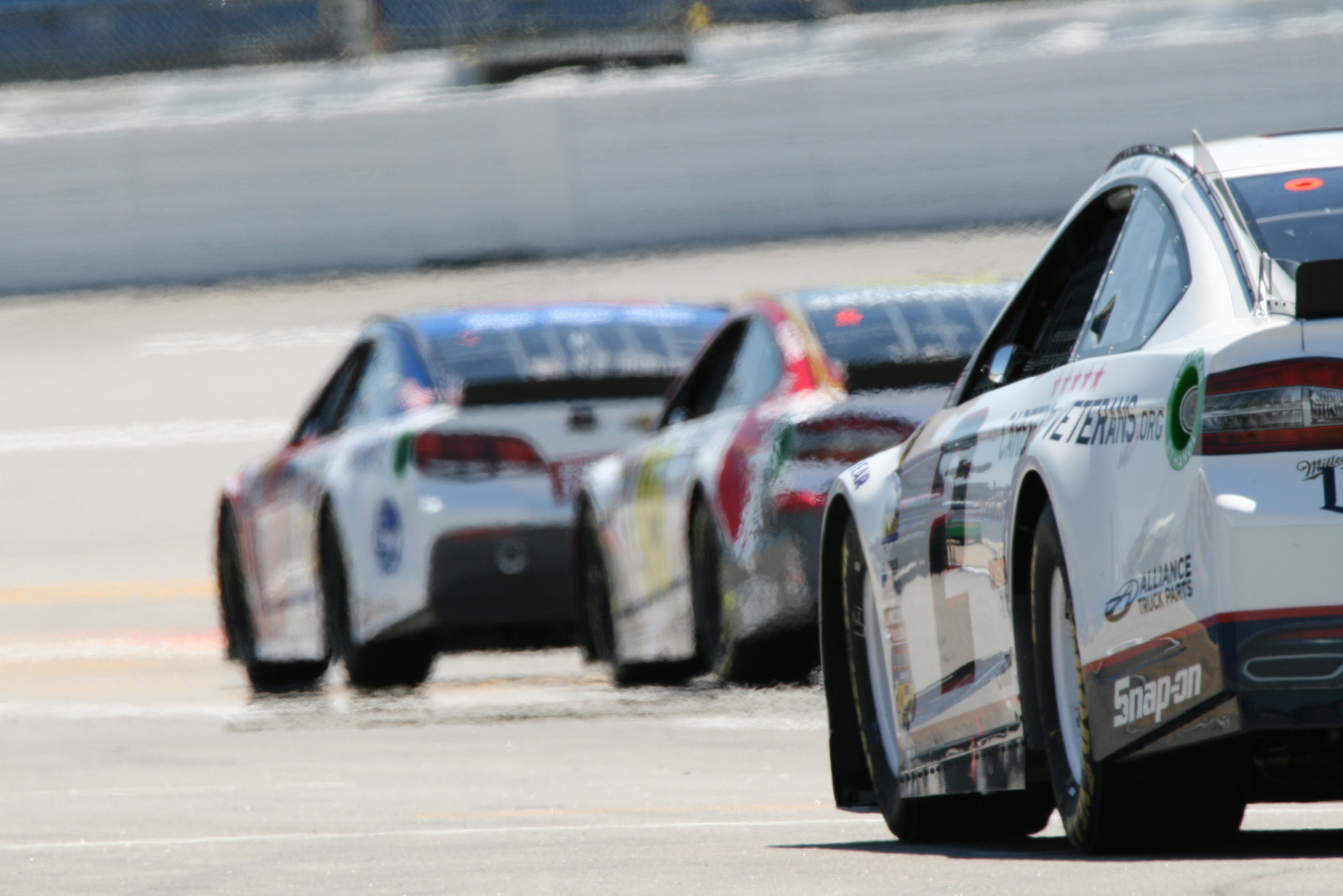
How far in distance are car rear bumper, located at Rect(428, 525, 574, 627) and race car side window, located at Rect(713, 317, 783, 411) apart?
1.14m

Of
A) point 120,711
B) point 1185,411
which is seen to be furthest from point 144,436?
point 1185,411

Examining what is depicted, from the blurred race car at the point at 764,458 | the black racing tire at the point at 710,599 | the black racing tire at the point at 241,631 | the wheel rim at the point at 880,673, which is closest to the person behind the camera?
the wheel rim at the point at 880,673

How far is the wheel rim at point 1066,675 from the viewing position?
442 centimetres

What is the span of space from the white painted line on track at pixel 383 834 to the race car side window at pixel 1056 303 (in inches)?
46.6

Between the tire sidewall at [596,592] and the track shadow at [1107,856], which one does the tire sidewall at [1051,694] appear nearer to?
the track shadow at [1107,856]

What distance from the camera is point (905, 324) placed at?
8172 mm

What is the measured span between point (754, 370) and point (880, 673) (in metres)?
3.09

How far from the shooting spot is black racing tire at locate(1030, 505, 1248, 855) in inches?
167

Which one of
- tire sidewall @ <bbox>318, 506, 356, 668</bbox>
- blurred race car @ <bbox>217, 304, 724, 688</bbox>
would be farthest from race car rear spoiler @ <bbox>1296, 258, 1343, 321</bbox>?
tire sidewall @ <bbox>318, 506, 356, 668</bbox>

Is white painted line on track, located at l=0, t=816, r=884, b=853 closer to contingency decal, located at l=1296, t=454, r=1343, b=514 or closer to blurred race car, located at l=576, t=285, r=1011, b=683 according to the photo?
blurred race car, located at l=576, t=285, r=1011, b=683

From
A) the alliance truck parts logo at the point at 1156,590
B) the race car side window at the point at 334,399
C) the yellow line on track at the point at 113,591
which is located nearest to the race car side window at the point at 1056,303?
the alliance truck parts logo at the point at 1156,590

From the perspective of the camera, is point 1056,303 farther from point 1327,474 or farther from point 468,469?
point 468,469

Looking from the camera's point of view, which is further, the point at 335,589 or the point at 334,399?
the point at 334,399

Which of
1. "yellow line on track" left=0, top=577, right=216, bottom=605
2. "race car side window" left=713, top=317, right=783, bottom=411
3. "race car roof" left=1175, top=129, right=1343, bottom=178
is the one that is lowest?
"yellow line on track" left=0, top=577, right=216, bottom=605
